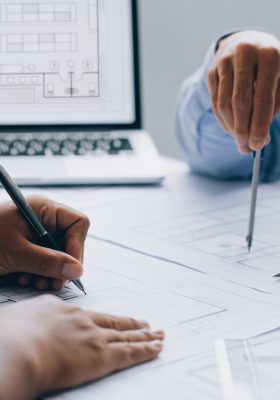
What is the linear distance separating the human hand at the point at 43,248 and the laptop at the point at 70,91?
374 mm

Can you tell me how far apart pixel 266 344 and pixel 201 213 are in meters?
0.43

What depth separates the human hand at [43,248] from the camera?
69cm

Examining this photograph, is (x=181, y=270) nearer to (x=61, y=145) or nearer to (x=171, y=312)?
(x=171, y=312)

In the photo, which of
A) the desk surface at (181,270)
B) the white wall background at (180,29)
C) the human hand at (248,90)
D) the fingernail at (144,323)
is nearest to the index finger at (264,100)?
the human hand at (248,90)

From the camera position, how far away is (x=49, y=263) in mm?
692

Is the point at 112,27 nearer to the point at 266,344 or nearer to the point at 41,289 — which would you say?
the point at 41,289

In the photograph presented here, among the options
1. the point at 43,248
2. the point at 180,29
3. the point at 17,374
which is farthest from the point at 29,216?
the point at 180,29

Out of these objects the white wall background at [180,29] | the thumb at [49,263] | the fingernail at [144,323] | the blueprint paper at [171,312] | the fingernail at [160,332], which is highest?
the white wall background at [180,29]

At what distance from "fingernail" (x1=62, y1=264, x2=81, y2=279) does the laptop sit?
455mm

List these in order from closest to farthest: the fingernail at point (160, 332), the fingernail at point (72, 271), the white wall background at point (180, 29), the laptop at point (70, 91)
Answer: the fingernail at point (160, 332) → the fingernail at point (72, 271) → the laptop at point (70, 91) → the white wall background at point (180, 29)

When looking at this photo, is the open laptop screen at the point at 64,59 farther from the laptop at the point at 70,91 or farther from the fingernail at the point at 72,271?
the fingernail at the point at 72,271

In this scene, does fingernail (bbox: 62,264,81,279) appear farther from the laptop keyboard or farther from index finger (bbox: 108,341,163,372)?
the laptop keyboard

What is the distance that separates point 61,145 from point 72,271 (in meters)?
0.57

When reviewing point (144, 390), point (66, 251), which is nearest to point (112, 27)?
point (66, 251)
